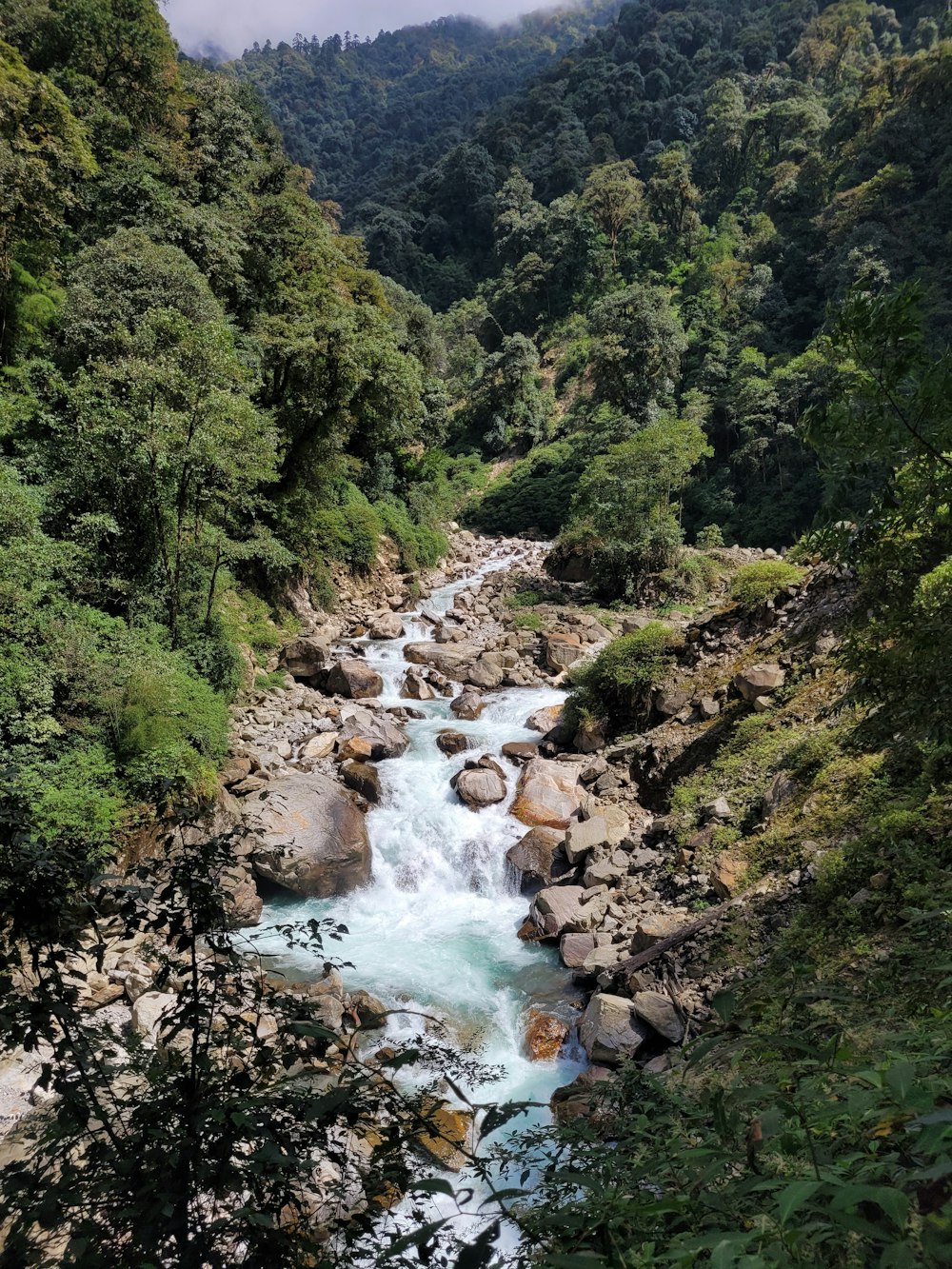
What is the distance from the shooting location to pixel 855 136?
3562 cm

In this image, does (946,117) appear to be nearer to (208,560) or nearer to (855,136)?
(855,136)

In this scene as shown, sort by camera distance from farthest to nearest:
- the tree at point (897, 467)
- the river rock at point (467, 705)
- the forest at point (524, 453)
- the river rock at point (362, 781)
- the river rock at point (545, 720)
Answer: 1. the river rock at point (467, 705)
2. the river rock at point (545, 720)
3. the river rock at point (362, 781)
4. the tree at point (897, 467)
5. the forest at point (524, 453)

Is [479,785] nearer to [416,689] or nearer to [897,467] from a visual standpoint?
[416,689]

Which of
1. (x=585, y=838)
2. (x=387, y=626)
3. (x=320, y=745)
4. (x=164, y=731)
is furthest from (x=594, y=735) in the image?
(x=387, y=626)

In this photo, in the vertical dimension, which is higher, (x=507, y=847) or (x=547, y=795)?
(x=547, y=795)

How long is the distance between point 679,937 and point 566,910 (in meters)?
2.25

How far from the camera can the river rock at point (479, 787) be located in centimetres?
1164

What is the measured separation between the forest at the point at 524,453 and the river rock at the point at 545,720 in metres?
1.11

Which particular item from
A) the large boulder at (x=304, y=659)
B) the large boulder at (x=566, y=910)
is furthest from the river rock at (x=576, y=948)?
the large boulder at (x=304, y=659)

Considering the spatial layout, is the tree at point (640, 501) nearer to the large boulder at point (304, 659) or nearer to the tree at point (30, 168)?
the large boulder at point (304, 659)

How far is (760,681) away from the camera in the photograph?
995 cm

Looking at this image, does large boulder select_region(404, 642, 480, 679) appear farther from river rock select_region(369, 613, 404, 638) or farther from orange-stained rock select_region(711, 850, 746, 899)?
orange-stained rock select_region(711, 850, 746, 899)

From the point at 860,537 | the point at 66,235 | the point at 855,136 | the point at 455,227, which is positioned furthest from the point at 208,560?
the point at 455,227

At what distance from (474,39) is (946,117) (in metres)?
145
